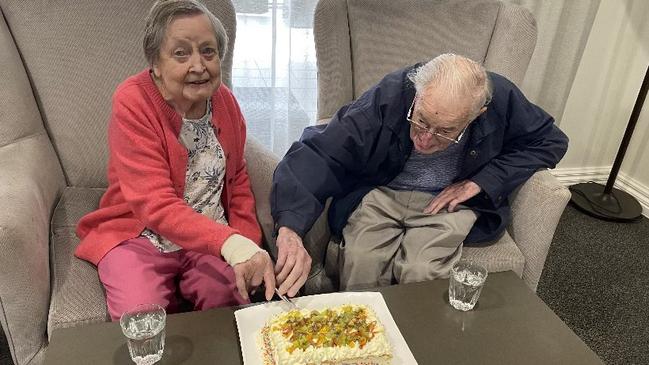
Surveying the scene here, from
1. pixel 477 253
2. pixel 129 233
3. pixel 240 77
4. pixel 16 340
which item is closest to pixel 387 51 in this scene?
pixel 240 77

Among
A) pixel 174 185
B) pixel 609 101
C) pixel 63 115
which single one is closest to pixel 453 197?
pixel 174 185

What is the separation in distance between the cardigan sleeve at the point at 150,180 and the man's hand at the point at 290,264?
15cm

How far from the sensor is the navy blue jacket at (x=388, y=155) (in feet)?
4.77

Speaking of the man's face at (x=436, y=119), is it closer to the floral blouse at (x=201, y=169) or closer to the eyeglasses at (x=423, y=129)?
the eyeglasses at (x=423, y=129)

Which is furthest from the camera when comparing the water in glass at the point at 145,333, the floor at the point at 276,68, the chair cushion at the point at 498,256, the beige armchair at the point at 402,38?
the floor at the point at 276,68

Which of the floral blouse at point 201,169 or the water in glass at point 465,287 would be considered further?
the floral blouse at point 201,169

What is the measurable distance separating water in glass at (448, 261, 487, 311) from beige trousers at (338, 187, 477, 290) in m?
0.20

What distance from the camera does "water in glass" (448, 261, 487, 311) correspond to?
1189 millimetres

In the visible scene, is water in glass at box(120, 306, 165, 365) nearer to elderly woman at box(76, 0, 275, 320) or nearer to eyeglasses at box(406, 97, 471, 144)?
elderly woman at box(76, 0, 275, 320)

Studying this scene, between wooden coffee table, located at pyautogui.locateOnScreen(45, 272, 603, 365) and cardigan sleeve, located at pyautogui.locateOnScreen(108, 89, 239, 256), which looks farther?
cardigan sleeve, located at pyautogui.locateOnScreen(108, 89, 239, 256)

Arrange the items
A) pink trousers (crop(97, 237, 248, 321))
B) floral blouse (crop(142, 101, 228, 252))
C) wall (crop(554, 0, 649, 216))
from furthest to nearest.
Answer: wall (crop(554, 0, 649, 216)) → floral blouse (crop(142, 101, 228, 252)) → pink trousers (crop(97, 237, 248, 321))

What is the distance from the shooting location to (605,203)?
272cm

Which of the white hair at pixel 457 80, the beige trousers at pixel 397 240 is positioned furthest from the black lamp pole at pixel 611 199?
the white hair at pixel 457 80

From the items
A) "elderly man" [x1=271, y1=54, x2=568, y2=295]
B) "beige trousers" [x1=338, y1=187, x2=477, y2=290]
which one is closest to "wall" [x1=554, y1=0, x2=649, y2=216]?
"elderly man" [x1=271, y1=54, x2=568, y2=295]
